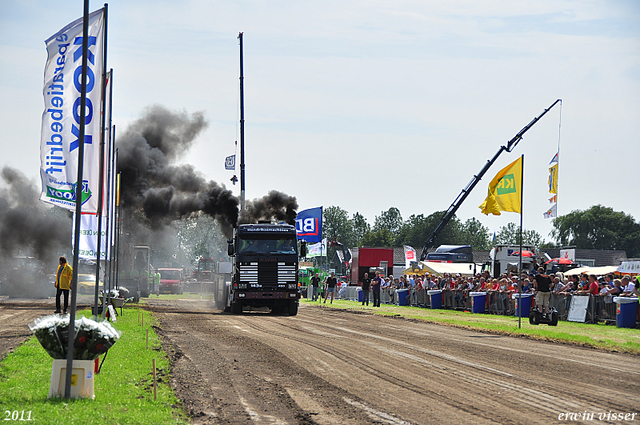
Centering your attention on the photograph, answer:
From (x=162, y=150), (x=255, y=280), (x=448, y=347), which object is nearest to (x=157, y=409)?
(x=448, y=347)

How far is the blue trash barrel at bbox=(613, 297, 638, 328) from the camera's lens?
21.7 m

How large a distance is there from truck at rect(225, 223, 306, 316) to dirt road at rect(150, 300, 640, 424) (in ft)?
29.5

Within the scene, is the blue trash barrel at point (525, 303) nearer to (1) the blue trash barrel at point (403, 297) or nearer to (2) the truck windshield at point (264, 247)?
(2) the truck windshield at point (264, 247)

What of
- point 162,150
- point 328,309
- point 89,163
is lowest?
point 328,309

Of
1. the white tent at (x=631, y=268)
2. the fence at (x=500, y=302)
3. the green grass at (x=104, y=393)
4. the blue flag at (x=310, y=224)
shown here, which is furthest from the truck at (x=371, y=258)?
the green grass at (x=104, y=393)

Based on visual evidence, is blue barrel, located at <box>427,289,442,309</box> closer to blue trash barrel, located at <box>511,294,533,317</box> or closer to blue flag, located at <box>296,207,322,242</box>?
blue trash barrel, located at <box>511,294,533,317</box>

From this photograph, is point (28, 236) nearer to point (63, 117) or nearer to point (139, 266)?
point (139, 266)

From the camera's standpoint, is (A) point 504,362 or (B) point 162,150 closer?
(A) point 504,362

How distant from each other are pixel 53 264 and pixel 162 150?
1326 cm

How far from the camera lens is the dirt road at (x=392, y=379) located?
8.35 meters

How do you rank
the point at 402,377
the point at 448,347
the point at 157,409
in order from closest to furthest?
the point at 157,409
the point at 402,377
the point at 448,347

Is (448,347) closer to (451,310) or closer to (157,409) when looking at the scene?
(157,409)

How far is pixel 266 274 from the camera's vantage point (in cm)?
2786

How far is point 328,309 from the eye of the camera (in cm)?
3494
